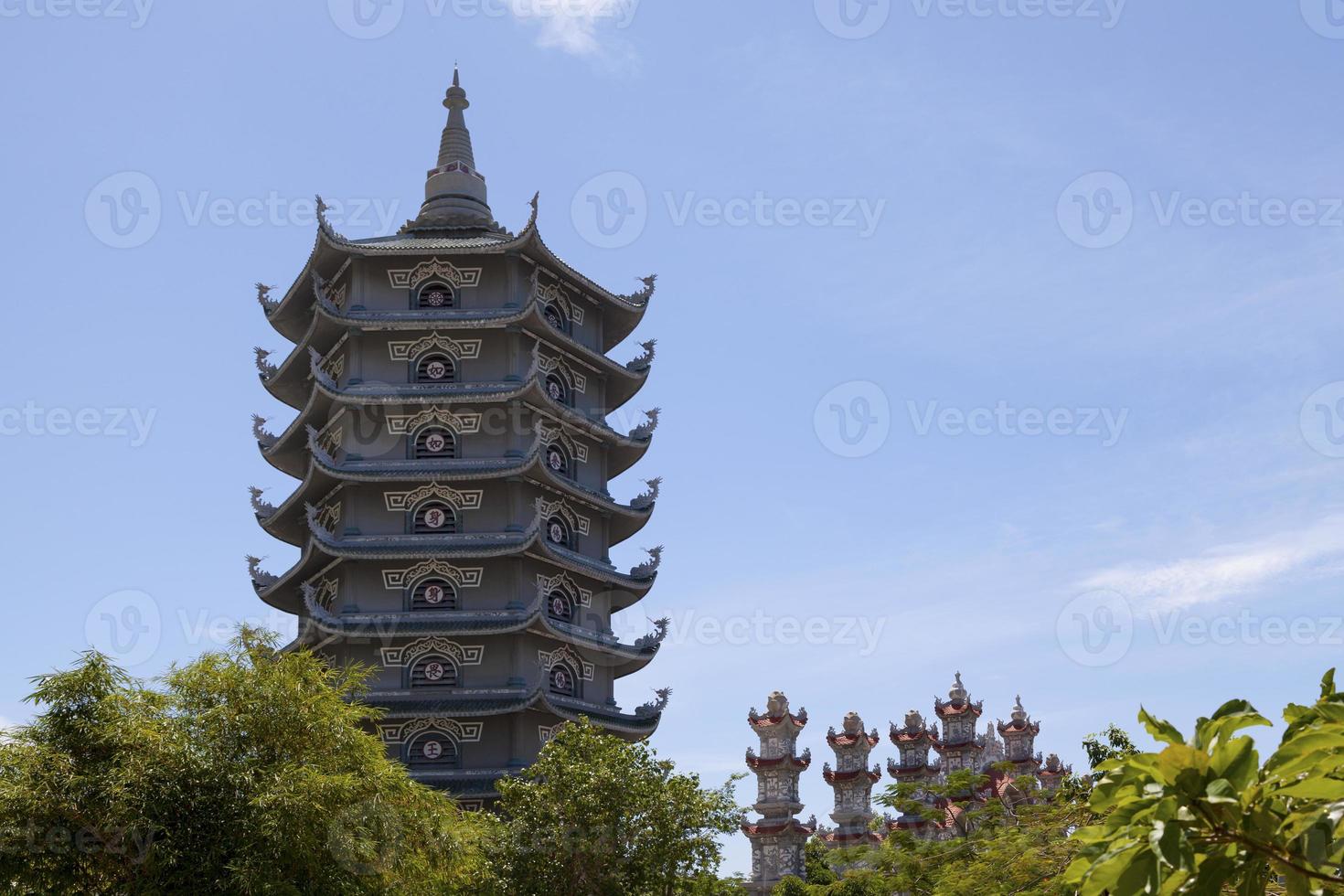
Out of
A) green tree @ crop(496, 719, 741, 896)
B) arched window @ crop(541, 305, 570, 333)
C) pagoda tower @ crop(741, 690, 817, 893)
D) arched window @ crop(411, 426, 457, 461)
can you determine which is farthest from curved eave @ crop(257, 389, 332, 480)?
pagoda tower @ crop(741, 690, 817, 893)

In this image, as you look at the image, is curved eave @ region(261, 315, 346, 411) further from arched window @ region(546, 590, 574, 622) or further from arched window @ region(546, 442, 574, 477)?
arched window @ region(546, 590, 574, 622)

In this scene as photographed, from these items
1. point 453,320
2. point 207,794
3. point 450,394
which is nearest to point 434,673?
point 450,394

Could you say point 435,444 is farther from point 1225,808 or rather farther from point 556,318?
point 1225,808

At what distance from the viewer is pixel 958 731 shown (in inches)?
2211

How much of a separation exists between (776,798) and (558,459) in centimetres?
2127

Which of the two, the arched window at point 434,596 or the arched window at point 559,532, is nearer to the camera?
the arched window at point 434,596

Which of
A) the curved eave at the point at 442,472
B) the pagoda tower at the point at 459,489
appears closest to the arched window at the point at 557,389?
the pagoda tower at the point at 459,489

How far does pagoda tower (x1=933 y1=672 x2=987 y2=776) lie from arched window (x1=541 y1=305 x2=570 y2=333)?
2748cm

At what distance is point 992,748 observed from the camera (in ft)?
202

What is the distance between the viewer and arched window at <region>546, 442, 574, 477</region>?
35.1m

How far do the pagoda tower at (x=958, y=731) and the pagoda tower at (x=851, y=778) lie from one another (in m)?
3.26

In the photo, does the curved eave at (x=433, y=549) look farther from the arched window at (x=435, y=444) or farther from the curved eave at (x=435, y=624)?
the arched window at (x=435, y=444)

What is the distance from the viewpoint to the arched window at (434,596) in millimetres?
33031

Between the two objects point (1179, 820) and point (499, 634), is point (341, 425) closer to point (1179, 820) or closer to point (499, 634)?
point (499, 634)
